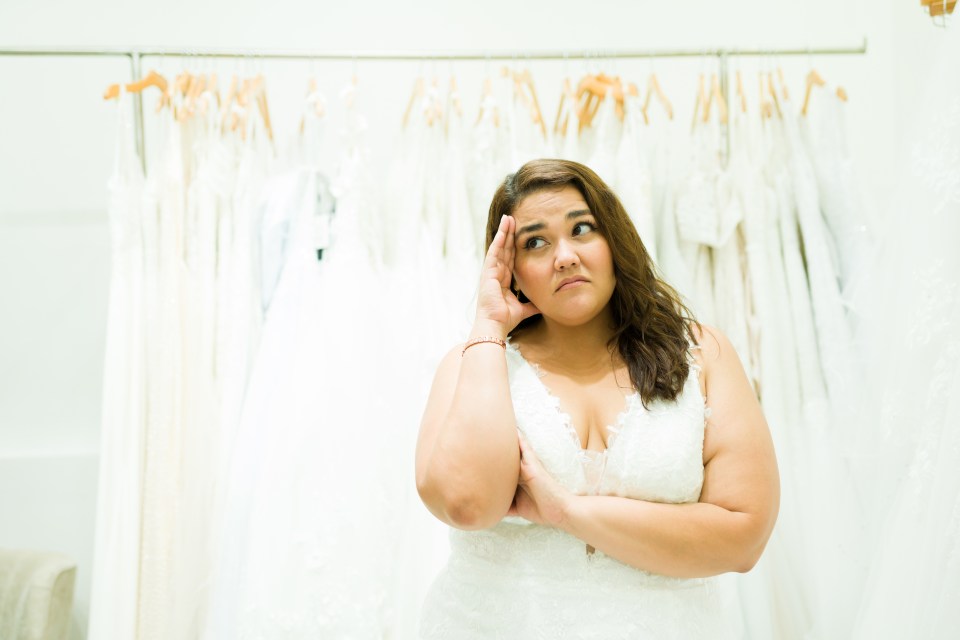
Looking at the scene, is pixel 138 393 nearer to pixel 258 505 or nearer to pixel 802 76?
pixel 258 505

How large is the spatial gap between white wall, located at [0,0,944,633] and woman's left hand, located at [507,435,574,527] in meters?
1.49

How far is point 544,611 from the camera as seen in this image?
1.22 metres

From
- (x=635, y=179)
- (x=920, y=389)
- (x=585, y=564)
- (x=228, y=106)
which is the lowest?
(x=585, y=564)

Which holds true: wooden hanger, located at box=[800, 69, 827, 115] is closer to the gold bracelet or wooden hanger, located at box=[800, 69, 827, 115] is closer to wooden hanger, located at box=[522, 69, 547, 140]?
wooden hanger, located at box=[522, 69, 547, 140]

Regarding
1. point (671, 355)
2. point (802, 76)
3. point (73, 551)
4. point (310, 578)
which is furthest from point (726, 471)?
point (73, 551)

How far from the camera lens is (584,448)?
1.27 m

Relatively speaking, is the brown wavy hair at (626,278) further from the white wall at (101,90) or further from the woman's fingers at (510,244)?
the white wall at (101,90)

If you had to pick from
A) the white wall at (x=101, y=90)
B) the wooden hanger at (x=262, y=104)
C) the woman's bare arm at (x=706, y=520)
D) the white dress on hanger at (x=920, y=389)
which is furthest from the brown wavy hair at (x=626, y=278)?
the white wall at (x=101, y=90)

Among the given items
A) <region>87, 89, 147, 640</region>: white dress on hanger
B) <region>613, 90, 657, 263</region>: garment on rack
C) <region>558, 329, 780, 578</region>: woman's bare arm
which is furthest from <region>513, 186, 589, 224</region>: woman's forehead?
<region>87, 89, 147, 640</region>: white dress on hanger

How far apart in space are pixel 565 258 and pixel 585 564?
47 centimetres

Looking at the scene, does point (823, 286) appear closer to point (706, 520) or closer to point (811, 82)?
point (811, 82)

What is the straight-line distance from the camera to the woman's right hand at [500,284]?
1336 millimetres

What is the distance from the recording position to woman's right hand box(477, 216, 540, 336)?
134cm

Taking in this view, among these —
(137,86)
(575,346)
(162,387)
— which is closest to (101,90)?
(137,86)
